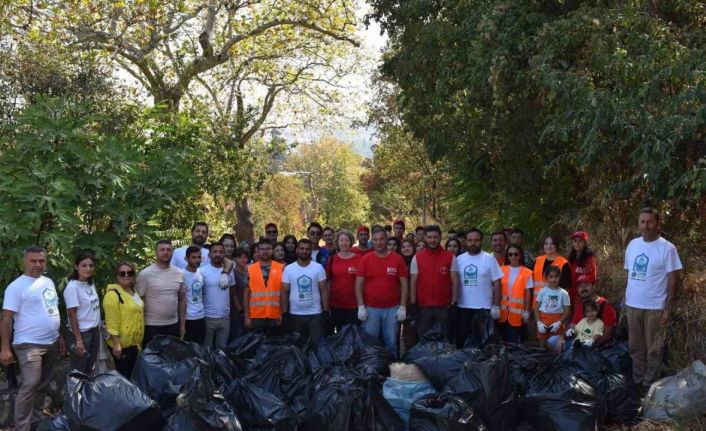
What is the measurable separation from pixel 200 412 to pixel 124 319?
1.65m

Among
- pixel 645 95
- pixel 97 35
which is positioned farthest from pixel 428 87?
pixel 97 35

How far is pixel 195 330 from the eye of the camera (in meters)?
7.06

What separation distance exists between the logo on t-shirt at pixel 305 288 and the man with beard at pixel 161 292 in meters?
1.19

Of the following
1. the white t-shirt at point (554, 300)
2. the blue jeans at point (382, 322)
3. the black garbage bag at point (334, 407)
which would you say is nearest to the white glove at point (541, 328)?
the white t-shirt at point (554, 300)

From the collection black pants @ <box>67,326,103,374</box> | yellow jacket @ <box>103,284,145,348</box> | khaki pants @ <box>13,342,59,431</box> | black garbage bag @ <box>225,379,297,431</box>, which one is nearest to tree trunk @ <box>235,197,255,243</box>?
yellow jacket @ <box>103,284,145,348</box>

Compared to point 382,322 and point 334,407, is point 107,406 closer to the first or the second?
point 334,407

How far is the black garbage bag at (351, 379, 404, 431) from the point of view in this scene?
5.09m

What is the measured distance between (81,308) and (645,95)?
5304 mm

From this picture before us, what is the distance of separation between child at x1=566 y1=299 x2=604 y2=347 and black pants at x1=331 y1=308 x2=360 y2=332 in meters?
2.21

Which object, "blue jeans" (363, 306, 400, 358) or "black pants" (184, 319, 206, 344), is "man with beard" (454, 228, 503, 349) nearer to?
"blue jeans" (363, 306, 400, 358)

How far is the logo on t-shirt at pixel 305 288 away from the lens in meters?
7.23

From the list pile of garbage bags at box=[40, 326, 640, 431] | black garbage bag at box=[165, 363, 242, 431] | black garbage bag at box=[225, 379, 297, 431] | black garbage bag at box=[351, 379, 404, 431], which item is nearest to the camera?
black garbage bag at box=[165, 363, 242, 431]

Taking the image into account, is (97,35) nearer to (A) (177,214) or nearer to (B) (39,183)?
(A) (177,214)

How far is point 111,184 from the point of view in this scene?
7.03m
